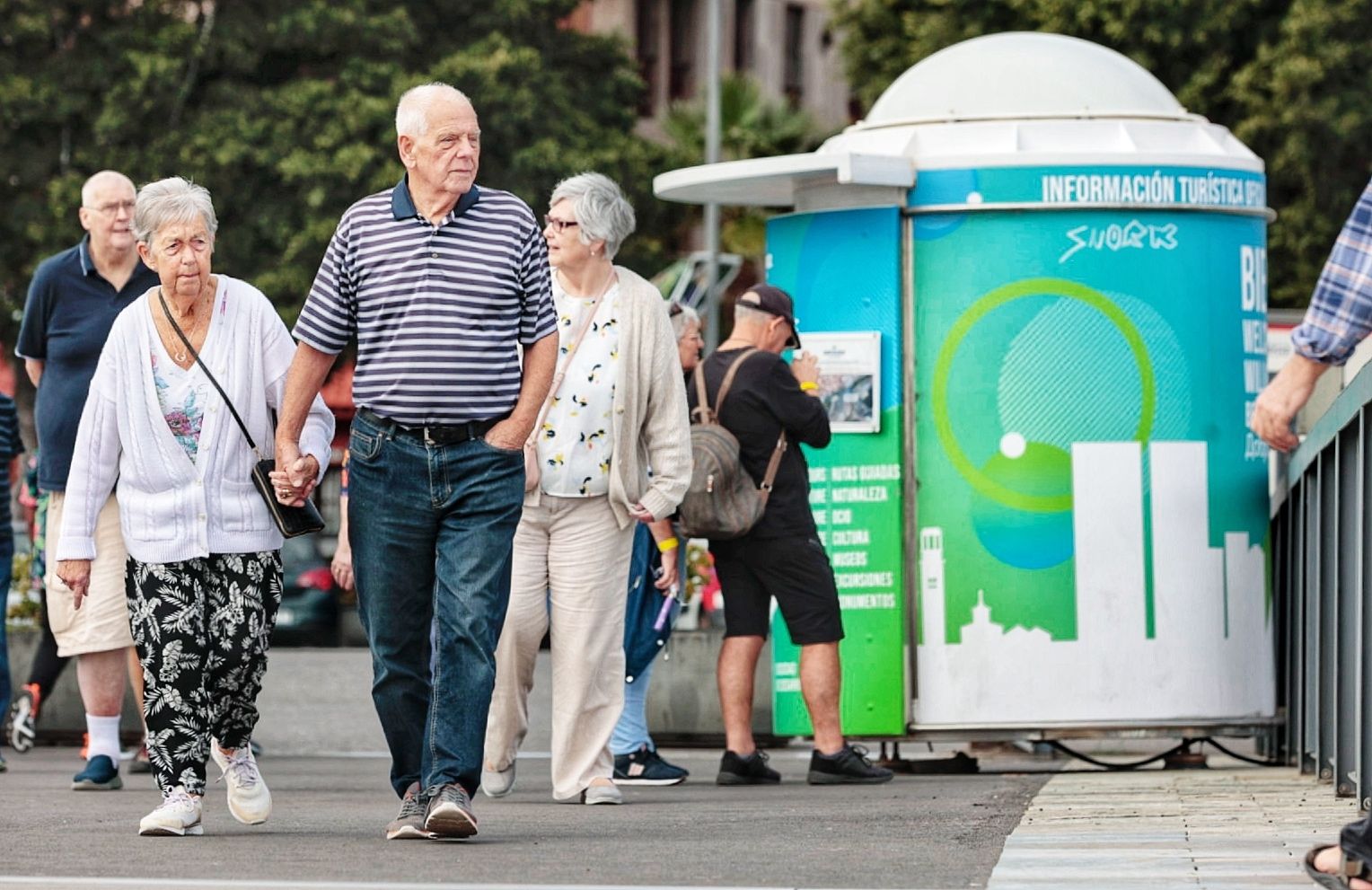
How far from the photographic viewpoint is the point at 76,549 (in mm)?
7523

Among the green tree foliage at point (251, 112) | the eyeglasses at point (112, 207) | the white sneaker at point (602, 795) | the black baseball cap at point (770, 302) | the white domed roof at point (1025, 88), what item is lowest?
the white sneaker at point (602, 795)

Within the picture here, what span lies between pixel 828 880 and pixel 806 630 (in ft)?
12.7

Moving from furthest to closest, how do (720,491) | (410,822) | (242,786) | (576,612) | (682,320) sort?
(682,320) < (720,491) < (576,612) < (242,786) < (410,822)

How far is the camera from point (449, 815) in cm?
693

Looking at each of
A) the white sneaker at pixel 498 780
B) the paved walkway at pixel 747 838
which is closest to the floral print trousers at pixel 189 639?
the paved walkway at pixel 747 838

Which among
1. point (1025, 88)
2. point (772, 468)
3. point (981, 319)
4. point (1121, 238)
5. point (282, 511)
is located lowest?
point (282, 511)

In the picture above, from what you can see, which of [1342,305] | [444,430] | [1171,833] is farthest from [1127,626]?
[1342,305]

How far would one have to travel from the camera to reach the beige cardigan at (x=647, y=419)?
8.75 meters

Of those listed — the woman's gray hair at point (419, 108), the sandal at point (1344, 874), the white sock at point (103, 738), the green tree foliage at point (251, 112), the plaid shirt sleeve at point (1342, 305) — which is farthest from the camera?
the green tree foliage at point (251, 112)

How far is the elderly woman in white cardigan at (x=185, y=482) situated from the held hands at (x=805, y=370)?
296 centimetres

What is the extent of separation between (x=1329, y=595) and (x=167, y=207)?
3.95 m

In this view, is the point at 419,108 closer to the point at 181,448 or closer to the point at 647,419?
the point at 181,448

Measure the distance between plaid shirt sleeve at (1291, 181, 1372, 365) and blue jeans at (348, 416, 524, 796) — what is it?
233 cm

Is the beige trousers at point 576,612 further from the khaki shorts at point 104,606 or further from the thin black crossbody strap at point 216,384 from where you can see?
the khaki shorts at point 104,606
